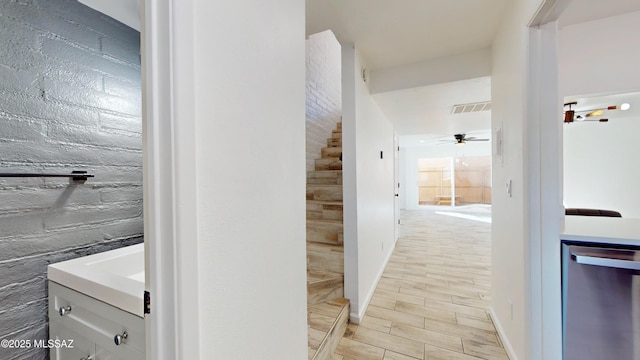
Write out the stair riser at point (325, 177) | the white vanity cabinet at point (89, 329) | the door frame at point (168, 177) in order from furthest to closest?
the stair riser at point (325, 177) < the white vanity cabinet at point (89, 329) < the door frame at point (168, 177)

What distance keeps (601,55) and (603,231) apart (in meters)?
1.61

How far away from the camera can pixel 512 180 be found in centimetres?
158

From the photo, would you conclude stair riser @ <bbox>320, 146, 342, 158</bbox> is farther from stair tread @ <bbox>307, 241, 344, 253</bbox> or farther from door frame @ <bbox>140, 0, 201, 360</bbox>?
door frame @ <bbox>140, 0, 201, 360</bbox>

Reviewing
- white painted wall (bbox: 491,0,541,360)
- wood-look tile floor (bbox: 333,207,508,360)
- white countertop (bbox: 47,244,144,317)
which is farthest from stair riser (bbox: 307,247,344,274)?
white countertop (bbox: 47,244,144,317)

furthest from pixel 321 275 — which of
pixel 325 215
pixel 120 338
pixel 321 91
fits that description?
pixel 321 91

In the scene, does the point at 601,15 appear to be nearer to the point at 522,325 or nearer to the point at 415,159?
the point at 522,325

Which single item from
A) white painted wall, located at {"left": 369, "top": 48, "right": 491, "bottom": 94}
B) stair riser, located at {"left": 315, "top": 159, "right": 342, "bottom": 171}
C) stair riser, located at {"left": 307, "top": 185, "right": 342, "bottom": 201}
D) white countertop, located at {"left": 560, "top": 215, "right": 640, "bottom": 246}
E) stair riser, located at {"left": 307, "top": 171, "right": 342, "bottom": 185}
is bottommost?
white countertop, located at {"left": 560, "top": 215, "right": 640, "bottom": 246}

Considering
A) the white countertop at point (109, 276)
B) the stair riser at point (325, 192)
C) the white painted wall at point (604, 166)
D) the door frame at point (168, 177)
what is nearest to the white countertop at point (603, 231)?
the door frame at point (168, 177)

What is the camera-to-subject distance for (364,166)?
2.26m

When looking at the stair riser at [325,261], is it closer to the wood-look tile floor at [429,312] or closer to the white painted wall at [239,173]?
the wood-look tile floor at [429,312]

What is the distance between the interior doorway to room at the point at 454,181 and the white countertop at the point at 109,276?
29.6 ft

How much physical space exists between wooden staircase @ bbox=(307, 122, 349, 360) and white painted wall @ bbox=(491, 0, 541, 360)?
117 centimetres

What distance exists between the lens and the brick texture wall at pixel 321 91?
3152 mm

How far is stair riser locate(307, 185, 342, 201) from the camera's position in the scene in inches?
110
